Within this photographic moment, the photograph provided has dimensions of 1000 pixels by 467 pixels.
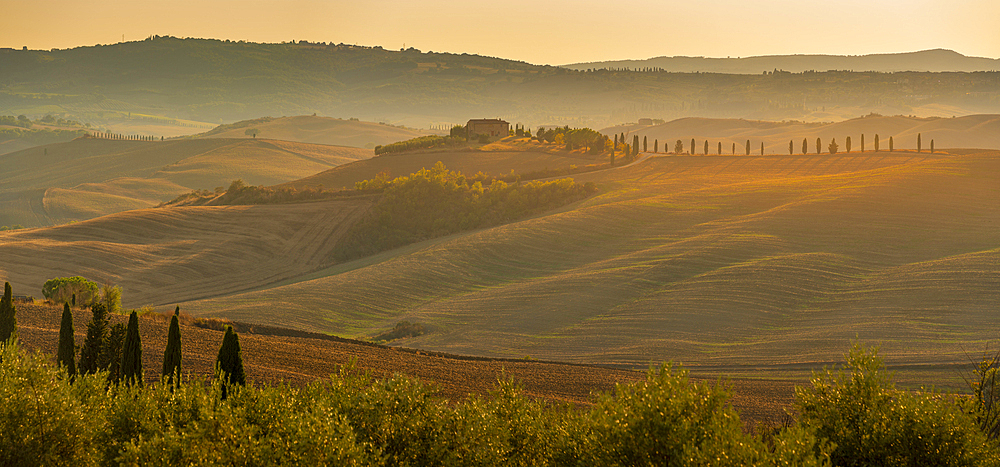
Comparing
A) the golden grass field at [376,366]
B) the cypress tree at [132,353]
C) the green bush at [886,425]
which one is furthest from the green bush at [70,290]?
the green bush at [886,425]

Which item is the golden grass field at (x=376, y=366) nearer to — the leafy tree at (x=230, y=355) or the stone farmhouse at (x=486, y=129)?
the leafy tree at (x=230, y=355)

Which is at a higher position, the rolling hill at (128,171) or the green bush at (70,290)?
the rolling hill at (128,171)

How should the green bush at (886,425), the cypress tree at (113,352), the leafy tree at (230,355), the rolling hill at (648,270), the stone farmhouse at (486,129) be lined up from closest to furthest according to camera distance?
the green bush at (886,425) → the leafy tree at (230,355) → the cypress tree at (113,352) → the rolling hill at (648,270) → the stone farmhouse at (486,129)

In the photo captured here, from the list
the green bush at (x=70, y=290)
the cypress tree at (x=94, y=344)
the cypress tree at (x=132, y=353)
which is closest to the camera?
the cypress tree at (x=132, y=353)

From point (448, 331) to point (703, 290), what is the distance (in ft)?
42.9

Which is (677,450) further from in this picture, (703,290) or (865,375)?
(703,290)

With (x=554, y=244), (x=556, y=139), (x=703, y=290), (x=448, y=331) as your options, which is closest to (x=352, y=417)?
(x=448, y=331)

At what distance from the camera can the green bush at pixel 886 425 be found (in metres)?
10.8

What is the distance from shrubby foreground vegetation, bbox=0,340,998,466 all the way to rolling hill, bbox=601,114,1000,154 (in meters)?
124

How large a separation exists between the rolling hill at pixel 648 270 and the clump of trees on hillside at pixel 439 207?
122 inches

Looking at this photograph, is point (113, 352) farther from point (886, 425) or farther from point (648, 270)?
point (648, 270)

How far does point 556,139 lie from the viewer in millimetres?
104625

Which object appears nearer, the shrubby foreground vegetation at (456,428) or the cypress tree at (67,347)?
the shrubby foreground vegetation at (456,428)

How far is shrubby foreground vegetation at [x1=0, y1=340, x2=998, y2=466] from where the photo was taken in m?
10.1
